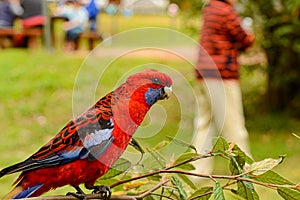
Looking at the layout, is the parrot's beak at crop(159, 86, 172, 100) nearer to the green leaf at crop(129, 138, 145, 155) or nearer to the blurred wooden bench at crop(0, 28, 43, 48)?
the green leaf at crop(129, 138, 145, 155)

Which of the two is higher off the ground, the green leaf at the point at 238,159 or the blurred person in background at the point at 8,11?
the green leaf at the point at 238,159

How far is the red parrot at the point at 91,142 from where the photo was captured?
108 cm

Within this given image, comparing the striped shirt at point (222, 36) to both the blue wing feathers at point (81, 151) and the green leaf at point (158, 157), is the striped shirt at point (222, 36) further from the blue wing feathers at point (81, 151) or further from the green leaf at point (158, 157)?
the blue wing feathers at point (81, 151)

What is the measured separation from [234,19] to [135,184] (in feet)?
10.6

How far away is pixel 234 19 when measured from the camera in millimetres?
4504

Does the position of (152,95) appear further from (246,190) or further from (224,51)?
(224,51)

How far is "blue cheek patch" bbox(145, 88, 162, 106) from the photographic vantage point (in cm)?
108

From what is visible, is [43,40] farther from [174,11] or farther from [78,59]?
[174,11]

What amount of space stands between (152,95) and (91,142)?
14 cm

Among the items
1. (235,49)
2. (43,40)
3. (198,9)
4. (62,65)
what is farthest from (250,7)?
(43,40)

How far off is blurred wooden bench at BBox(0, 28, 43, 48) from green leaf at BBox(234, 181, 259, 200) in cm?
923

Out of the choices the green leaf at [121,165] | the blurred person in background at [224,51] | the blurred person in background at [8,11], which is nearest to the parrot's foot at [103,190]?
the green leaf at [121,165]

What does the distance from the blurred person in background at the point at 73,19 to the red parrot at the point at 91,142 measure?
9.22 m

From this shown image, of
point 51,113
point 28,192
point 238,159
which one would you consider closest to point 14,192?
point 28,192
